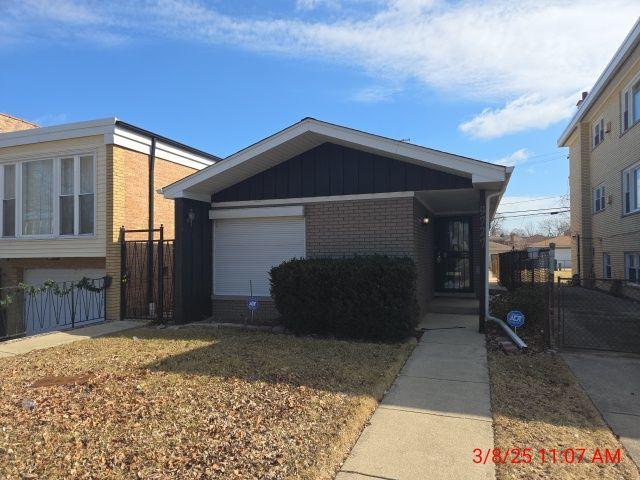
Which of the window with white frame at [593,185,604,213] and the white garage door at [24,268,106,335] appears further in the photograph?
the window with white frame at [593,185,604,213]

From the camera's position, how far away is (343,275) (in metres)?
7.32

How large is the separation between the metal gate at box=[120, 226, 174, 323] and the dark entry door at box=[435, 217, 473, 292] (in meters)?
7.41

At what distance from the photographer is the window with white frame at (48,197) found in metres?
10.6

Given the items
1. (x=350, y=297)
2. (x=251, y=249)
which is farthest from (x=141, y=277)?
(x=350, y=297)

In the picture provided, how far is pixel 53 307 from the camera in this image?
468 inches

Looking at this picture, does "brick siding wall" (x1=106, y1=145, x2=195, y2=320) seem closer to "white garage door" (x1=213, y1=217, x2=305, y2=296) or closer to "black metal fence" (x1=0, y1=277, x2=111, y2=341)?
"black metal fence" (x1=0, y1=277, x2=111, y2=341)

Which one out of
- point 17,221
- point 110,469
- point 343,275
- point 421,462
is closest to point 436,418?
point 421,462

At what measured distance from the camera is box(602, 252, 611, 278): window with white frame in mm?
16312

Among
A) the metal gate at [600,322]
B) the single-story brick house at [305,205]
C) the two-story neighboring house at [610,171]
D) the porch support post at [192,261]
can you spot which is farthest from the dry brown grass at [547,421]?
the two-story neighboring house at [610,171]

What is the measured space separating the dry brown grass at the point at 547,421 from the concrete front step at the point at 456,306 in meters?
4.23

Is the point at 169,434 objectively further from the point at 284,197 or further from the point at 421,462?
the point at 284,197

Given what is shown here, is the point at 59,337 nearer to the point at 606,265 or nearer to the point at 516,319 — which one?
the point at 516,319

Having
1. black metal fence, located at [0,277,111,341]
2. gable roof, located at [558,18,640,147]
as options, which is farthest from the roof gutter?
gable roof, located at [558,18,640,147]

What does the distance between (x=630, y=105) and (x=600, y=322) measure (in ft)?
27.6
